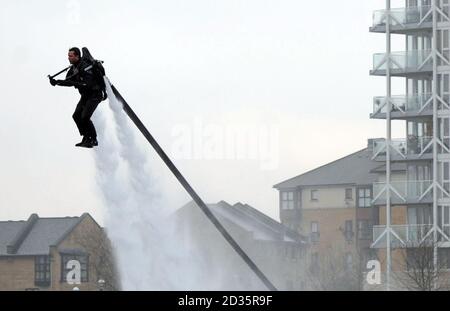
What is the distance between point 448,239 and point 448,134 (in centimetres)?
1042

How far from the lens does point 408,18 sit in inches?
5669

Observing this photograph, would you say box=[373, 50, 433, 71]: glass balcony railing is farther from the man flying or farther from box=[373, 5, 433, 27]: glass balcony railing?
the man flying

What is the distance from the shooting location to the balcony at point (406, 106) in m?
143

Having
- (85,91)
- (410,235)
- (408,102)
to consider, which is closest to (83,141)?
(85,91)

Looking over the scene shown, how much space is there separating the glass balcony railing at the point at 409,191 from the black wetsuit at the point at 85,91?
115m

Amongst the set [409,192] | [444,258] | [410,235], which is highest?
[409,192]

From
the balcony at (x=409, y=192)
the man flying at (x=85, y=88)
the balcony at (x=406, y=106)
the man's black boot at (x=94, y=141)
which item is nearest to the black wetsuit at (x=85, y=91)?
the man flying at (x=85, y=88)

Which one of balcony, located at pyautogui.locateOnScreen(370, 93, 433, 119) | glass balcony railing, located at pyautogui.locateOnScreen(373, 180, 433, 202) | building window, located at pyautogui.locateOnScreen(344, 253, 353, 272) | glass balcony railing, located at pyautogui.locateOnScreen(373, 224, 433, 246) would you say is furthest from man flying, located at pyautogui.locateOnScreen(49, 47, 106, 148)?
building window, located at pyautogui.locateOnScreen(344, 253, 353, 272)

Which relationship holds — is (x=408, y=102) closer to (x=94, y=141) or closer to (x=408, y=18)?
(x=408, y=18)

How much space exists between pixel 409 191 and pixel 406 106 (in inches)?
320

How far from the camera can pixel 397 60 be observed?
144m

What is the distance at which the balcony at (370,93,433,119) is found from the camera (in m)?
143

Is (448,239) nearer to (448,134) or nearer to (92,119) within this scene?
(448,134)
